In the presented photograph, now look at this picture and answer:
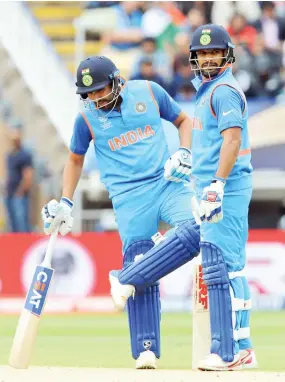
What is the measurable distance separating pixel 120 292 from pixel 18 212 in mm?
9713

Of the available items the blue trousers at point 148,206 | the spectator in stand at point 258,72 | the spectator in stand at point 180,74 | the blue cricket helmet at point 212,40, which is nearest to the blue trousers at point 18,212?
the spectator in stand at point 180,74

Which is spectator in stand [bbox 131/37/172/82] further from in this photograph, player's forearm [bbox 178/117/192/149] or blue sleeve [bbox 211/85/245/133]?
blue sleeve [bbox 211/85/245/133]

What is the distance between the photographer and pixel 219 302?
22.2ft

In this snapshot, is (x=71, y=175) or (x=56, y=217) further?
(x=71, y=175)

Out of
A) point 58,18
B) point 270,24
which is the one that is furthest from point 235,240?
point 58,18

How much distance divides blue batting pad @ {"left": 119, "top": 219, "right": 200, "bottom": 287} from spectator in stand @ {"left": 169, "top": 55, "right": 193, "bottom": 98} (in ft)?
30.3

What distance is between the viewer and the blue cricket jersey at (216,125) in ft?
21.9

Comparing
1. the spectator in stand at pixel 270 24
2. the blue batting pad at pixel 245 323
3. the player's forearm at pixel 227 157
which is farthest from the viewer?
the spectator in stand at pixel 270 24

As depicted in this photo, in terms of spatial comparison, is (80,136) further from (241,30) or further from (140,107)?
(241,30)

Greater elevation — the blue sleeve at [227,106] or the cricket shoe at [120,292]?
the blue sleeve at [227,106]

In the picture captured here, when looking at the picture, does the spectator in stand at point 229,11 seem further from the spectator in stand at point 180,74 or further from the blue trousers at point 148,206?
the blue trousers at point 148,206

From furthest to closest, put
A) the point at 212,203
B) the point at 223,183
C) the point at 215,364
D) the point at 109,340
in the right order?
the point at 109,340, the point at 215,364, the point at 223,183, the point at 212,203

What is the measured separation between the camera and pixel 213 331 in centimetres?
680

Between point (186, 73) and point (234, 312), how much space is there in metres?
9.95
